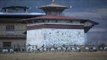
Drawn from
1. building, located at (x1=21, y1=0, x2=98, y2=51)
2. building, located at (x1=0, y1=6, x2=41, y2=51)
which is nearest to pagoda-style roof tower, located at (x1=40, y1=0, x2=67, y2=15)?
building, located at (x1=21, y1=0, x2=98, y2=51)

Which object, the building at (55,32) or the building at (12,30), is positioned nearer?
the building at (55,32)

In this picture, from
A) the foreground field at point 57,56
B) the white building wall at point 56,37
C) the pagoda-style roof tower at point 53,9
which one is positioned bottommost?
the foreground field at point 57,56

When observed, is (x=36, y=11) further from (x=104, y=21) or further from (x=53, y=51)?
(x=53, y=51)

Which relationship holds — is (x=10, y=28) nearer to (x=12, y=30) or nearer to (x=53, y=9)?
(x=12, y=30)

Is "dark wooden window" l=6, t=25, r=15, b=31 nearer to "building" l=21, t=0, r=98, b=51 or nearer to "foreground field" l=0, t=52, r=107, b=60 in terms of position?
"building" l=21, t=0, r=98, b=51

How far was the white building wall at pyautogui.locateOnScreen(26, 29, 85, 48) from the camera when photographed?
12547 millimetres

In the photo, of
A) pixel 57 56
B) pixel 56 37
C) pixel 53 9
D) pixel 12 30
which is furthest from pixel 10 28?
pixel 57 56

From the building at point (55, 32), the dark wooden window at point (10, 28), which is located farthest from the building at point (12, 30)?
the building at point (55, 32)

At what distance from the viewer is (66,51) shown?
→ 38.1 feet

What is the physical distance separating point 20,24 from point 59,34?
3313 millimetres

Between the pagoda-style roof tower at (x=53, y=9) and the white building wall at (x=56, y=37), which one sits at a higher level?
the pagoda-style roof tower at (x=53, y=9)

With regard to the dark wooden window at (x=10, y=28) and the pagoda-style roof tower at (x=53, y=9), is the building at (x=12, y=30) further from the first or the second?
the pagoda-style roof tower at (x=53, y=9)

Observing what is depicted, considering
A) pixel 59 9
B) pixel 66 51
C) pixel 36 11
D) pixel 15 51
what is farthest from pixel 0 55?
pixel 36 11

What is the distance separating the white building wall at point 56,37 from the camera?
12.5 meters
